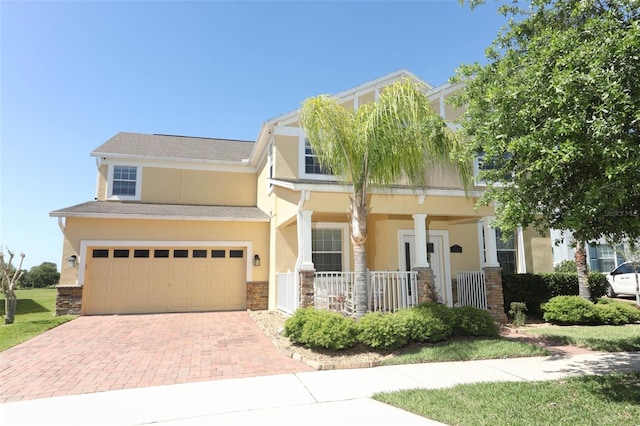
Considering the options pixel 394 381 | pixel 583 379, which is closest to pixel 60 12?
pixel 394 381

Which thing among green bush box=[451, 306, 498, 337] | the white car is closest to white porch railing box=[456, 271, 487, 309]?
green bush box=[451, 306, 498, 337]

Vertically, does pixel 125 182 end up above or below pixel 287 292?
above

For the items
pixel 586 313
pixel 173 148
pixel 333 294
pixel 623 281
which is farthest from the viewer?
pixel 173 148

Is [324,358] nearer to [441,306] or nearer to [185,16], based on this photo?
[441,306]

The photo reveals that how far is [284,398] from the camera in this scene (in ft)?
17.3

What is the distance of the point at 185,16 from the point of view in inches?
411

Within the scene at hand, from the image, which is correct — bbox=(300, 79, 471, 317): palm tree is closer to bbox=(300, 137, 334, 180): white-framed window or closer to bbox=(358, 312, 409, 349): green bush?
bbox=(358, 312, 409, 349): green bush

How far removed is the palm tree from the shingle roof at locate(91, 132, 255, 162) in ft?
31.4

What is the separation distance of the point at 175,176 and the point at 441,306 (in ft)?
41.7

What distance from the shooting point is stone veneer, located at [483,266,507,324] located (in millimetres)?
11359

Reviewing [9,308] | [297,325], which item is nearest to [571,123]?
[297,325]

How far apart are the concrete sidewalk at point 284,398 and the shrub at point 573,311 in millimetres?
4356

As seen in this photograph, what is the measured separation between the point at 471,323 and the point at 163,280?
36.1 ft

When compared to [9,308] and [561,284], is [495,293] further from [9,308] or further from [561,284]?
[9,308]
